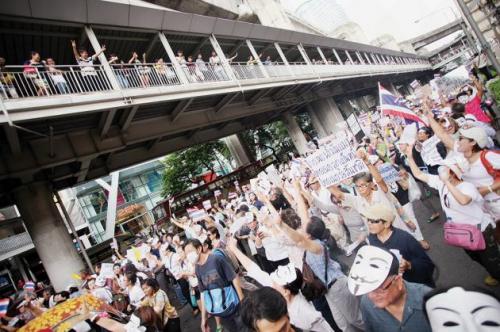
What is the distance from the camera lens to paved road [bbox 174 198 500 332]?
3.77 m

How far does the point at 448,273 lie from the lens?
13.3 ft

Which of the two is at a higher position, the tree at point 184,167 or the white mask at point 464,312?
the tree at point 184,167

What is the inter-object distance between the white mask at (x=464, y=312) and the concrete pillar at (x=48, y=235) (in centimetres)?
1164

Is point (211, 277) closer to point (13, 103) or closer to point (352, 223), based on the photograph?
point (352, 223)

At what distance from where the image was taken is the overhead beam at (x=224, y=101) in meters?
13.5

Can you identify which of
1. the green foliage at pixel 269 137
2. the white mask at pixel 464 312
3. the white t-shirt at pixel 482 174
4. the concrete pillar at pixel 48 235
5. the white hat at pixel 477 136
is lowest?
the white t-shirt at pixel 482 174

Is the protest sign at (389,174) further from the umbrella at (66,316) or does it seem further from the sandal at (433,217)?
the umbrella at (66,316)

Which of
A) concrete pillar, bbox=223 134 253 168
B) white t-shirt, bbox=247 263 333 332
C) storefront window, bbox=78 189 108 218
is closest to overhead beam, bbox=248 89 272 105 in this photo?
concrete pillar, bbox=223 134 253 168

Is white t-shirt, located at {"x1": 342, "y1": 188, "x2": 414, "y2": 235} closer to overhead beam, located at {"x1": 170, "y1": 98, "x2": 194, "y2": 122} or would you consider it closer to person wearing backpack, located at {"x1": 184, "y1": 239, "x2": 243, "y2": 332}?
person wearing backpack, located at {"x1": 184, "y1": 239, "x2": 243, "y2": 332}

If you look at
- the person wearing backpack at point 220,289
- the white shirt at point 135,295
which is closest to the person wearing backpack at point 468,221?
the person wearing backpack at point 220,289

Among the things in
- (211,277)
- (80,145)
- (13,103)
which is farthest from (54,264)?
(211,277)

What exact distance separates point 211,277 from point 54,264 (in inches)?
362

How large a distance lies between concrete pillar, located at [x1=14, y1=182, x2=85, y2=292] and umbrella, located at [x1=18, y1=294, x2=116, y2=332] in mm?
7549

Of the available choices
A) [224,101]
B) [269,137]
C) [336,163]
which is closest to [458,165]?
[336,163]
